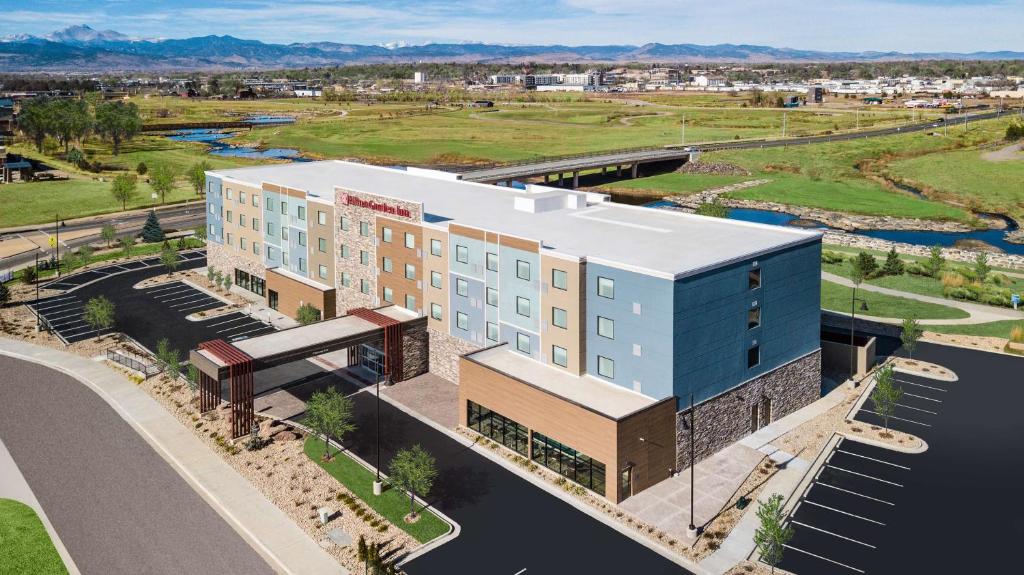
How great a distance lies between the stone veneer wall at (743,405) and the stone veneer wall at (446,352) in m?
19.3

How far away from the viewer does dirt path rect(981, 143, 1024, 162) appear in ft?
602

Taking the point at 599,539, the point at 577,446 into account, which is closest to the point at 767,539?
the point at 599,539

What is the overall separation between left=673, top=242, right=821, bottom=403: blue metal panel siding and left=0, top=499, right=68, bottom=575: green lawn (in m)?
34.3

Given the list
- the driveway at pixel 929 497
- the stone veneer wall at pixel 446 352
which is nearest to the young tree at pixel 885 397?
the driveway at pixel 929 497

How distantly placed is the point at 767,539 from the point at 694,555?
3835 mm

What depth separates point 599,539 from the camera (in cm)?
4212

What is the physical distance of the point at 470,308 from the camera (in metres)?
62.4

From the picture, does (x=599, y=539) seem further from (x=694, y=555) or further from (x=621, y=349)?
(x=621, y=349)

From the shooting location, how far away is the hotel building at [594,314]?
48406 mm

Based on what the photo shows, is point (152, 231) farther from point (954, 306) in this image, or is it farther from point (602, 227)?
point (954, 306)

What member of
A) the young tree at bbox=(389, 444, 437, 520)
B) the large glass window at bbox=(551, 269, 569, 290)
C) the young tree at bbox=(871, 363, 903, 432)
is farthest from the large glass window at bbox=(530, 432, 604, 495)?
the young tree at bbox=(871, 363, 903, 432)

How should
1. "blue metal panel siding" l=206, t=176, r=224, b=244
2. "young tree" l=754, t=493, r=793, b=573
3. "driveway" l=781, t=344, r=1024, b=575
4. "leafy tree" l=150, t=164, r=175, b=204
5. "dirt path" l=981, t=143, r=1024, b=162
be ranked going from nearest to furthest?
"young tree" l=754, t=493, r=793, b=573 < "driveway" l=781, t=344, r=1024, b=575 < "blue metal panel siding" l=206, t=176, r=224, b=244 < "leafy tree" l=150, t=164, r=175, b=204 < "dirt path" l=981, t=143, r=1024, b=162

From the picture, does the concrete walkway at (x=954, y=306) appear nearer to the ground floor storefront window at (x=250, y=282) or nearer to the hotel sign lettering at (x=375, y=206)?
the hotel sign lettering at (x=375, y=206)

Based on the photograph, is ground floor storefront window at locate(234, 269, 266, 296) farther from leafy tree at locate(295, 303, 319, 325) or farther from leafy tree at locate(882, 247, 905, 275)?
leafy tree at locate(882, 247, 905, 275)
